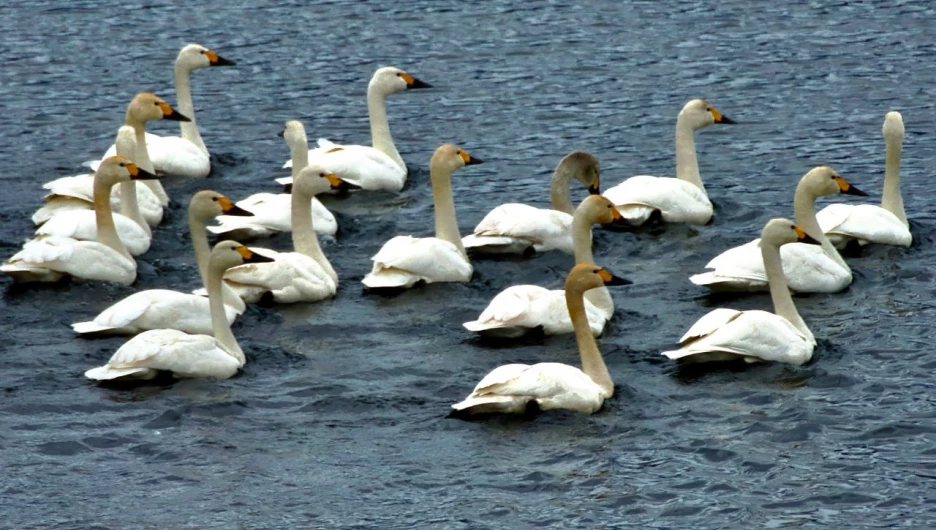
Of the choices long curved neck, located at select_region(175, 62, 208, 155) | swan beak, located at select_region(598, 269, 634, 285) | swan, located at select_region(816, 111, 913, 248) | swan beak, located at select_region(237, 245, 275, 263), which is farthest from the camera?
long curved neck, located at select_region(175, 62, 208, 155)

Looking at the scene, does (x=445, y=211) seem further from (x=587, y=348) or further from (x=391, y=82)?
(x=391, y=82)

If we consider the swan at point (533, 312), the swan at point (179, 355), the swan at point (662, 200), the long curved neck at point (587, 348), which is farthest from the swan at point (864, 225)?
the swan at point (179, 355)

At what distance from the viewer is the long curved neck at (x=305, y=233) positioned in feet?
55.3

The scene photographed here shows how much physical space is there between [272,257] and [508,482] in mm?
4958

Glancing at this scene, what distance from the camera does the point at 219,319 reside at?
14578mm

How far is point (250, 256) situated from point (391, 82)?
23.2 feet

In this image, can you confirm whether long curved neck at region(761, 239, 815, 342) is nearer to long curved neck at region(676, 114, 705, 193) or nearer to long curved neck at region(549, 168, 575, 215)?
long curved neck at region(549, 168, 575, 215)

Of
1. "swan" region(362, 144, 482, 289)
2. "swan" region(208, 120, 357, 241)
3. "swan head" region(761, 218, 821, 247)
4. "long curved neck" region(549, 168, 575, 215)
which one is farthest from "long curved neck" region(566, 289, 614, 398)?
"swan" region(208, 120, 357, 241)

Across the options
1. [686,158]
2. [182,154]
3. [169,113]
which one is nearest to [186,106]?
[182,154]

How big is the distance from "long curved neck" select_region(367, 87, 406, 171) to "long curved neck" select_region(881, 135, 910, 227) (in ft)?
18.8

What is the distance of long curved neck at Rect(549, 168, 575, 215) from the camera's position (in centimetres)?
1844

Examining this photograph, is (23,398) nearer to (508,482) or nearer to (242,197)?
(508,482)

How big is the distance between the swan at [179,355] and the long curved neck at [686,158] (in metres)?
6.35

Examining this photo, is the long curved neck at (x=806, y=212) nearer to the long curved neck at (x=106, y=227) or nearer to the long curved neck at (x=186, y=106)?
the long curved neck at (x=106, y=227)
